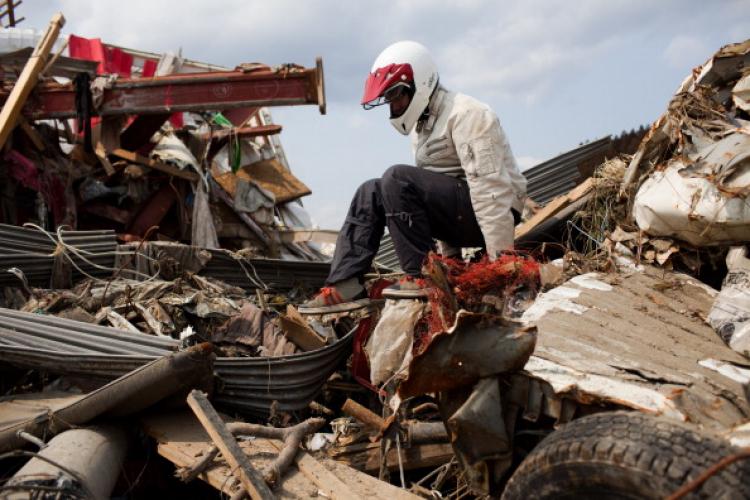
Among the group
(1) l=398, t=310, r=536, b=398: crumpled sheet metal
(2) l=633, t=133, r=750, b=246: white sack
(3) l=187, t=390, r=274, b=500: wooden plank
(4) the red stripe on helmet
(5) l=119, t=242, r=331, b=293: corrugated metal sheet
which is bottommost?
(3) l=187, t=390, r=274, b=500: wooden plank

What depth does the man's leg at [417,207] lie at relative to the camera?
425 centimetres

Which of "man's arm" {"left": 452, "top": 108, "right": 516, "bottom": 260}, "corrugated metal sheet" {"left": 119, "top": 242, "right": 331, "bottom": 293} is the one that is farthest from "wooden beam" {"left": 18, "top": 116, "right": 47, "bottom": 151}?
"man's arm" {"left": 452, "top": 108, "right": 516, "bottom": 260}

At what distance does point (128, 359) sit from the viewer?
12.2 ft

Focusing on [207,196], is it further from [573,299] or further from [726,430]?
[726,430]

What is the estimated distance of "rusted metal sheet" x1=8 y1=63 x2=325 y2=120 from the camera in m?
6.68

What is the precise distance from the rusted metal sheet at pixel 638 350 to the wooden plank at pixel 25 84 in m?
5.16

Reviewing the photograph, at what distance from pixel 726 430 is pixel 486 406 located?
29.1 inches

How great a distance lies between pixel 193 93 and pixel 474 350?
503cm

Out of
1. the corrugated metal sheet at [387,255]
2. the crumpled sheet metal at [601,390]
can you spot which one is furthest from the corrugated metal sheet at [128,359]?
the corrugated metal sheet at [387,255]

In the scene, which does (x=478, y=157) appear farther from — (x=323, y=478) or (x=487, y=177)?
(x=323, y=478)

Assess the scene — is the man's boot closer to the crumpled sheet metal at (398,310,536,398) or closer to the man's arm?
the man's arm

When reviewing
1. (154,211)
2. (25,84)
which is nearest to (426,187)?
(154,211)

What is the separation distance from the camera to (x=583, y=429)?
2.26 meters

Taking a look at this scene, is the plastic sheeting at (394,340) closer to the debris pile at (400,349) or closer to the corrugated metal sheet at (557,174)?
the debris pile at (400,349)
